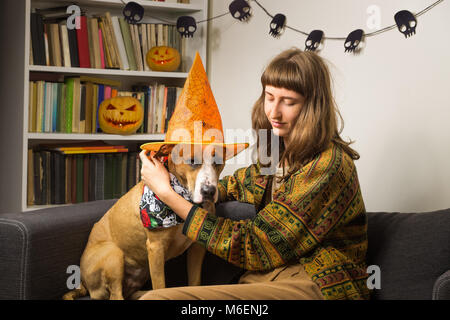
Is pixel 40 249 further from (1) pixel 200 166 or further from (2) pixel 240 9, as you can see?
(2) pixel 240 9

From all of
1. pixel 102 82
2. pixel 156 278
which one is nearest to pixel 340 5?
pixel 156 278

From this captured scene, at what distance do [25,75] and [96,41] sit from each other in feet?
1.50

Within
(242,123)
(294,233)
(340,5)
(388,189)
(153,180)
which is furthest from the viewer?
(242,123)

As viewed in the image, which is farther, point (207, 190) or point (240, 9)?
point (240, 9)

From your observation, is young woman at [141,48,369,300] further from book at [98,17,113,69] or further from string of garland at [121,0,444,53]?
book at [98,17,113,69]

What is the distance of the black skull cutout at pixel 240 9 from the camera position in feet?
8.75

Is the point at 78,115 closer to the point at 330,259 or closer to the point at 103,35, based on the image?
the point at 103,35

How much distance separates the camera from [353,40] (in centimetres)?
198

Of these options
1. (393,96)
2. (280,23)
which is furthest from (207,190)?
(280,23)

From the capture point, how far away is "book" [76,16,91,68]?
9.27 feet

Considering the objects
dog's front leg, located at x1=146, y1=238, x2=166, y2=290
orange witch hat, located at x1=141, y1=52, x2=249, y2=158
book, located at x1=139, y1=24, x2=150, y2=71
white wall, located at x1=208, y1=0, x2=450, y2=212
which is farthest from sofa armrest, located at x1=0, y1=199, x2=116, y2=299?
book, located at x1=139, y1=24, x2=150, y2=71

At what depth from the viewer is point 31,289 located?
4.83 ft

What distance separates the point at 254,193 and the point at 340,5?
96cm

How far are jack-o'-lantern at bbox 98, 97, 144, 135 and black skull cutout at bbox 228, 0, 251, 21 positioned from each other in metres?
0.77
